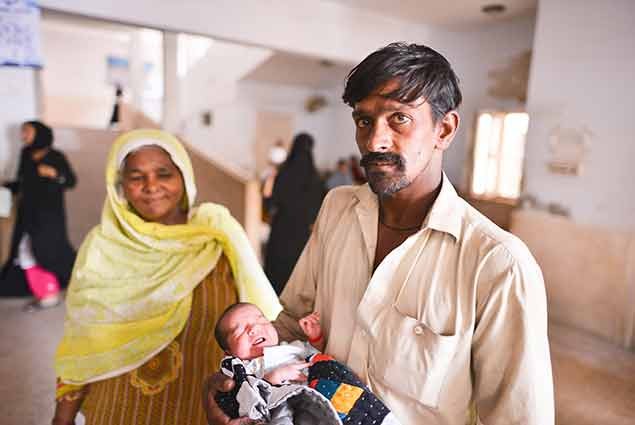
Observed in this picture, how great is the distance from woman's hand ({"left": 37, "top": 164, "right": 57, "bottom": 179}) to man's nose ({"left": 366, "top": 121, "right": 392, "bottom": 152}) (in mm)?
4187

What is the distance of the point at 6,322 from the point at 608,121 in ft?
18.0

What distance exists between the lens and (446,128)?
42.4 inches

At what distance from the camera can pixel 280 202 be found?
4020 millimetres

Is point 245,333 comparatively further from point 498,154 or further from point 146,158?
point 498,154

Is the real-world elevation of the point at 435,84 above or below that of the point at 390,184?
above

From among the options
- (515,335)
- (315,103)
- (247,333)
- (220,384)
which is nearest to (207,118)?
(315,103)

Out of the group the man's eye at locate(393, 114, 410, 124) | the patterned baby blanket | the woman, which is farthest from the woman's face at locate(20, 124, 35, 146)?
the man's eye at locate(393, 114, 410, 124)

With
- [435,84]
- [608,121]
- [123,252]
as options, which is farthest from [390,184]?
[608,121]

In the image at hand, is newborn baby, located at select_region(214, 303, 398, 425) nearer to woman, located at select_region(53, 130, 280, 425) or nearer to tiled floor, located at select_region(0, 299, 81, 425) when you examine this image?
woman, located at select_region(53, 130, 280, 425)

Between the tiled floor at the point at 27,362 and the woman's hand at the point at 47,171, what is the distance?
123cm

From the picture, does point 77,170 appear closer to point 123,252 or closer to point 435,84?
point 123,252

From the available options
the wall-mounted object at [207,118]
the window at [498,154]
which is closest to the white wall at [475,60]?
the window at [498,154]

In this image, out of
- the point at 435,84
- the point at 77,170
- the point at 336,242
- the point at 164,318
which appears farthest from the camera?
the point at 77,170

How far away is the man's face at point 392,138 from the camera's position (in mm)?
1001
